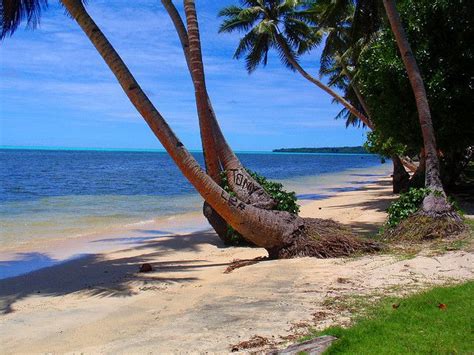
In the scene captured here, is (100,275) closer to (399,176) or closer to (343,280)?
(343,280)

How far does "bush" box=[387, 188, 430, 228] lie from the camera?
1042 centimetres

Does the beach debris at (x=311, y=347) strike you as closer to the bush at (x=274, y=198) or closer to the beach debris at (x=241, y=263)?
the beach debris at (x=241, y=263)

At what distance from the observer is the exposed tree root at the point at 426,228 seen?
9.45m

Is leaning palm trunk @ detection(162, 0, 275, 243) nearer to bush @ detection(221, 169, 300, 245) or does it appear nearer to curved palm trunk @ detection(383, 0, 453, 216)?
bush @ detection(221, 169, 300, 245)

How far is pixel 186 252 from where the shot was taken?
11391mm

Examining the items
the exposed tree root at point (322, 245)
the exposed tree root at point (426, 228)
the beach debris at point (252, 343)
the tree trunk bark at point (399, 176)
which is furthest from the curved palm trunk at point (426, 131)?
the tree trunk bark at point (399, 176)

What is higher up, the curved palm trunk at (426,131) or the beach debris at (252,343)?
the curved palm trunk at (426,131)

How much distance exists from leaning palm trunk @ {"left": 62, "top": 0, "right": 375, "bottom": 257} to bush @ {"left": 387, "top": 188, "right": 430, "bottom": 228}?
1.63 m

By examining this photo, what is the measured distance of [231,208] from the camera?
9.11 m

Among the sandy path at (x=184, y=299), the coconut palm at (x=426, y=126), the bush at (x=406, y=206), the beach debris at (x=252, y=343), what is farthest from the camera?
the bush at (x=406, y=206)

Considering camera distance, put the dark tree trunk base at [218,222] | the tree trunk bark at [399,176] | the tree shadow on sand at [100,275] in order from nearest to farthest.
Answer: the tree shadow on sand at [100,275] < the dark tree trunk base at [218,222] < the tree trunk bark at [399,176]

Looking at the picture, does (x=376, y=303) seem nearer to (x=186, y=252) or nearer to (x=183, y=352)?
(x=183, y=352)

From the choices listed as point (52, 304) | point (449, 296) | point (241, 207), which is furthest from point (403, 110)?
point (52, 304)

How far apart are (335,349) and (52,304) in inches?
174
